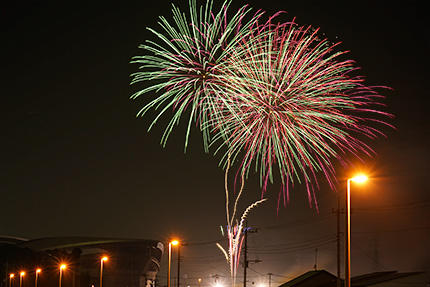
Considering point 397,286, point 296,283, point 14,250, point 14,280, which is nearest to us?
point 296,283

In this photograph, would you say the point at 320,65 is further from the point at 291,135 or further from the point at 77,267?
the point at 77,267

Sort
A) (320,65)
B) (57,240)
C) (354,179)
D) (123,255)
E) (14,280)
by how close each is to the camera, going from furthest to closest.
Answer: (57,240), (123,255), (14,280), (320,65), (354,179)

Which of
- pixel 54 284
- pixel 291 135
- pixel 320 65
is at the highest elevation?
pixel 320 65

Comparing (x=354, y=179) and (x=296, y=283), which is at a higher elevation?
(x=354, y=179)

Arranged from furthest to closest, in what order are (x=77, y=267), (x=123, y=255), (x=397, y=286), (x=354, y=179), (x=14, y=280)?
(x=123, y=255) → (x=14, y=280) → (x=77, y=267) → (x=397, y=286) → (x=354, y=179)

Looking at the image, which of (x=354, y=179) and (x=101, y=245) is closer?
(x=354, y=179)

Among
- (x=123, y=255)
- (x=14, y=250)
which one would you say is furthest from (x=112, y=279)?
(x=14, y=250)

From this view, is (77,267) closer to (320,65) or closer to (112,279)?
(112,279)

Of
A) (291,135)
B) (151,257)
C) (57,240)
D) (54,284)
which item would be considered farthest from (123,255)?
(291,135)

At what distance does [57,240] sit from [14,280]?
3207cm

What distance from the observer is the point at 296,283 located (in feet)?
121

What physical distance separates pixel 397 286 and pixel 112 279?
76785 mm

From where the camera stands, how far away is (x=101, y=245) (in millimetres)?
124000

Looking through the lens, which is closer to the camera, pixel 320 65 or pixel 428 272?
pixel 320 65
